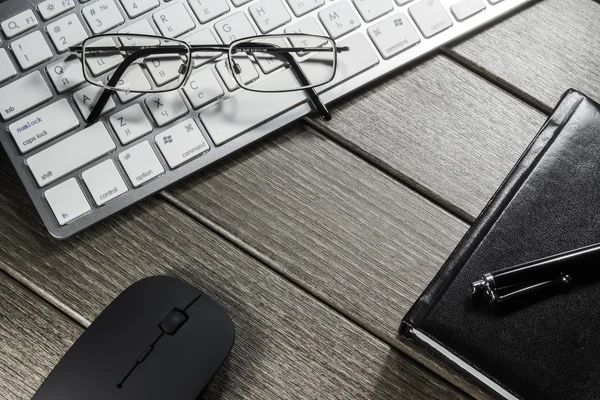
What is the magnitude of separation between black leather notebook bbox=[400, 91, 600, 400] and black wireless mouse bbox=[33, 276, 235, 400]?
16cm

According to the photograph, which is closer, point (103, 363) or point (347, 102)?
point (103, 363)

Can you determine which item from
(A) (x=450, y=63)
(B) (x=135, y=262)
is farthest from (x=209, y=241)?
(A) (x=450, y=63)

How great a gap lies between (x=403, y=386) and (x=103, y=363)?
0.81 feet

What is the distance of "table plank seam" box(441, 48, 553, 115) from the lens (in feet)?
1.98

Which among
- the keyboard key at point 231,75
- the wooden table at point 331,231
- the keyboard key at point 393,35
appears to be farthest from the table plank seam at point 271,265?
the keyboard key at point 393,35

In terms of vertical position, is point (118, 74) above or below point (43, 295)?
above

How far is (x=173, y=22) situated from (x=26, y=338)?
0.30 metres

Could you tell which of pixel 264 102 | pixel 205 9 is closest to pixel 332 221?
pixel 264 102

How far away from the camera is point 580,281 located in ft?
1.68

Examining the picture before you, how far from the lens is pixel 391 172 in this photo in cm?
59

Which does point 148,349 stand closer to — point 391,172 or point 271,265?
point 271,265

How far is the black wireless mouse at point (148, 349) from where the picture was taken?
49 cm

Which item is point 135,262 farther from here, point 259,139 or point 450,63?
point 450,63

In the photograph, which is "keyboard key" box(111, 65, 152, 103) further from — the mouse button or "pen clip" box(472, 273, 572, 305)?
"pen clip" box(472, 273, 572, 305)
